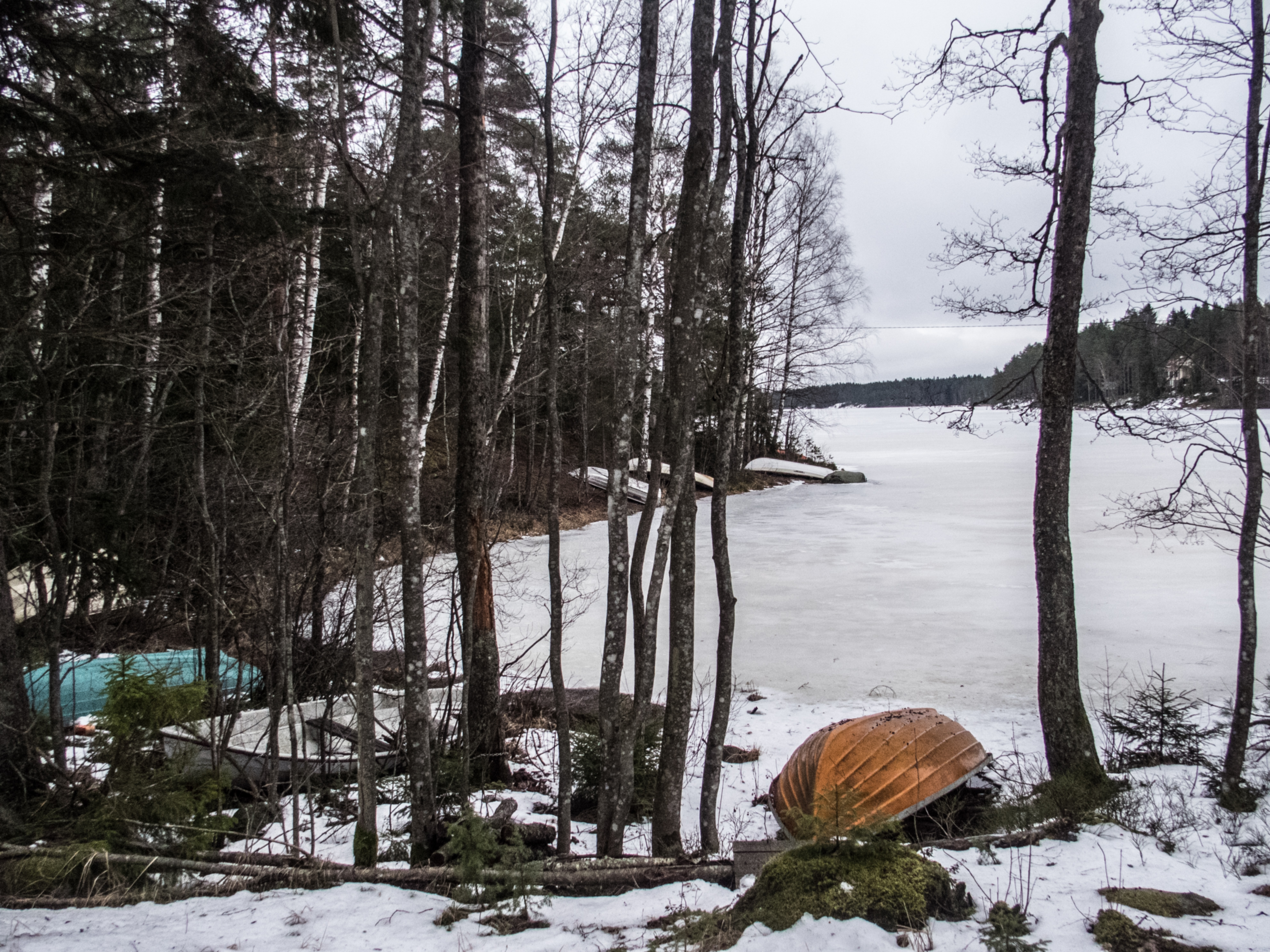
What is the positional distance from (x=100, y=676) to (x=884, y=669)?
7455 millimetres

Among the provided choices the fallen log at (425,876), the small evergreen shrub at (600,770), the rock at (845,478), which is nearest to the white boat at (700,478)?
the rock at (845,478)

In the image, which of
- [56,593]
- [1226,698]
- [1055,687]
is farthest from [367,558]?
[1226,698]

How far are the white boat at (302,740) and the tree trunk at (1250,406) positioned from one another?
5.52 metres

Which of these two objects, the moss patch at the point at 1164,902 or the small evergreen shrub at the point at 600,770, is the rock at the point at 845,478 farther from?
the moss patch at the point at 1164,902

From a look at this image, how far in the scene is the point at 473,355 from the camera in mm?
5988

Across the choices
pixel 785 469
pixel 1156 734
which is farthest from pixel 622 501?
pixel 785 469

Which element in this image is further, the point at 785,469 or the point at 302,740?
the point at 785,469

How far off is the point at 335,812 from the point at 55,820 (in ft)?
5.58

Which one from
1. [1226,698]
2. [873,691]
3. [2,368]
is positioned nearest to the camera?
[2,368]

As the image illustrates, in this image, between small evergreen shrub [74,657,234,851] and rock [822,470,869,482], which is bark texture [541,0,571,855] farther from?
rock [822,470,869,482]

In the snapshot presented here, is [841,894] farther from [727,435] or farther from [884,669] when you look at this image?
[884,669]

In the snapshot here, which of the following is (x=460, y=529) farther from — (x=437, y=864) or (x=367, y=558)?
(x=437, y=864)

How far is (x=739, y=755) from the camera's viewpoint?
636 centimetres

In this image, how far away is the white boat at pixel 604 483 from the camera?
61.2ft
